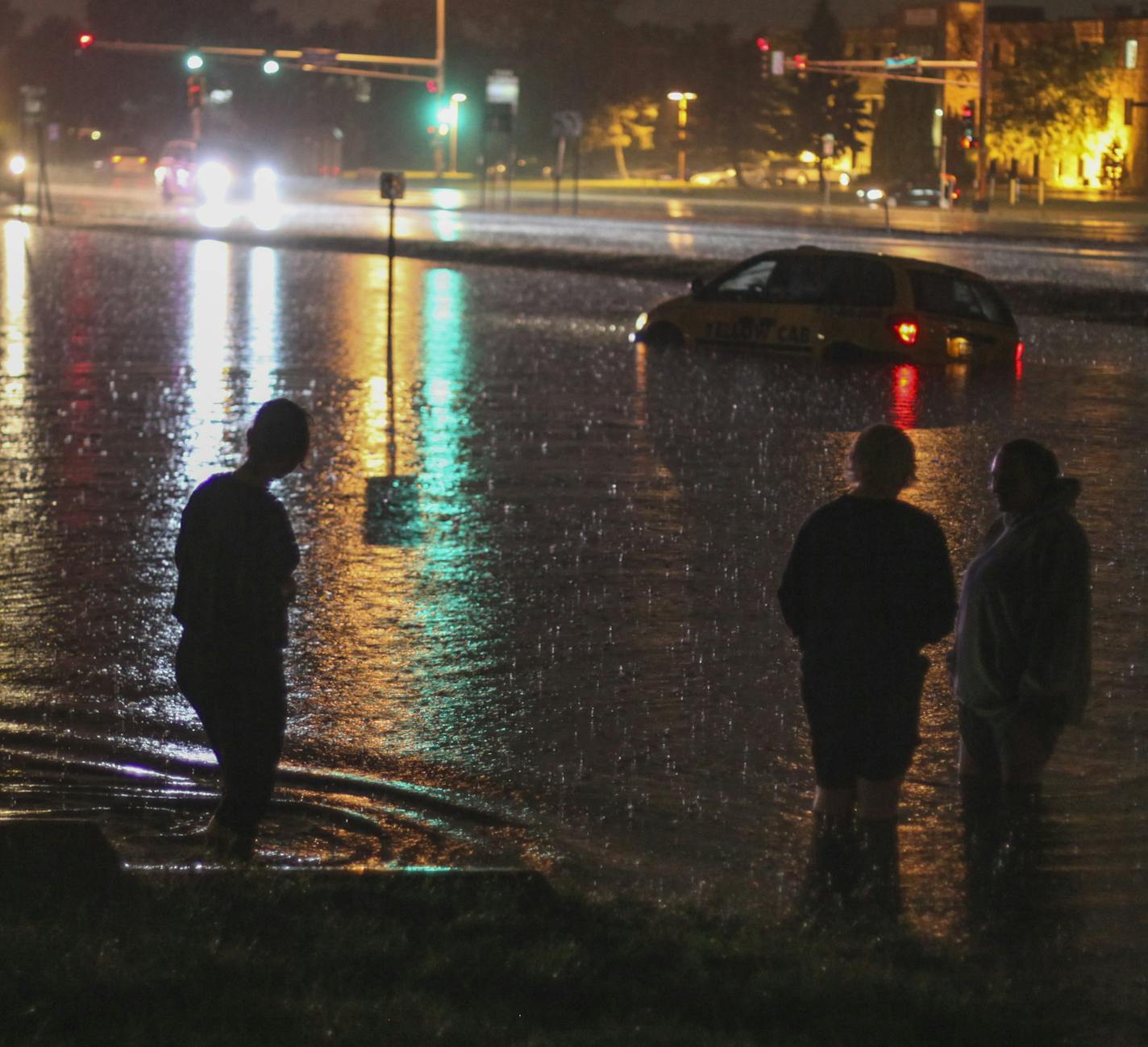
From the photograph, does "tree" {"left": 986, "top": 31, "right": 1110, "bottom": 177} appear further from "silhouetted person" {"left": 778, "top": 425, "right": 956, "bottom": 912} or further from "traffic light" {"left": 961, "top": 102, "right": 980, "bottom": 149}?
"silhouetted person" {"left": 778, "top": 425, "right": 956, "bottom": 912}

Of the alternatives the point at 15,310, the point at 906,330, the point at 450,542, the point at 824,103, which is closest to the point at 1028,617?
the point at 450,542

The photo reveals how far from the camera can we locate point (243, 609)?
5.43m

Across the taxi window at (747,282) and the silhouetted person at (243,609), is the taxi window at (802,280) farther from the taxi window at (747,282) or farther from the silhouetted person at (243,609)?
the silhouetted person at (243,609)

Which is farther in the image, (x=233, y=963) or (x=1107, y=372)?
(x=1107, y=372)

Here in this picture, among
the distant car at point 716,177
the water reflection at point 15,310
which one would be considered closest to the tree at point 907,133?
the distant car at point 716,177

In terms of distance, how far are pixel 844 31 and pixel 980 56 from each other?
87.7 meters

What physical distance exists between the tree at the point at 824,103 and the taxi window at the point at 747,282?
326 feet

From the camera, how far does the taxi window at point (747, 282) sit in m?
22.3

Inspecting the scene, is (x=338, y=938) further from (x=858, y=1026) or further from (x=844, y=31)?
(x=844, y=31)

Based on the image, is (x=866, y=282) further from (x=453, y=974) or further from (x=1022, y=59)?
(x=1022, y=59)

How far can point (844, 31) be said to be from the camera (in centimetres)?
14625

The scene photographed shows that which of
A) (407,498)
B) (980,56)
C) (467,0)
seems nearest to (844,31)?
(467,0)

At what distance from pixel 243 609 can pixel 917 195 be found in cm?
7760

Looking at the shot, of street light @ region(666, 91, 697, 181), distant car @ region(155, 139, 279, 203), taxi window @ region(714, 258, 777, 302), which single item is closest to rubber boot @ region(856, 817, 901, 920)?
taxi window @ region(714, 258, 777, 302)
